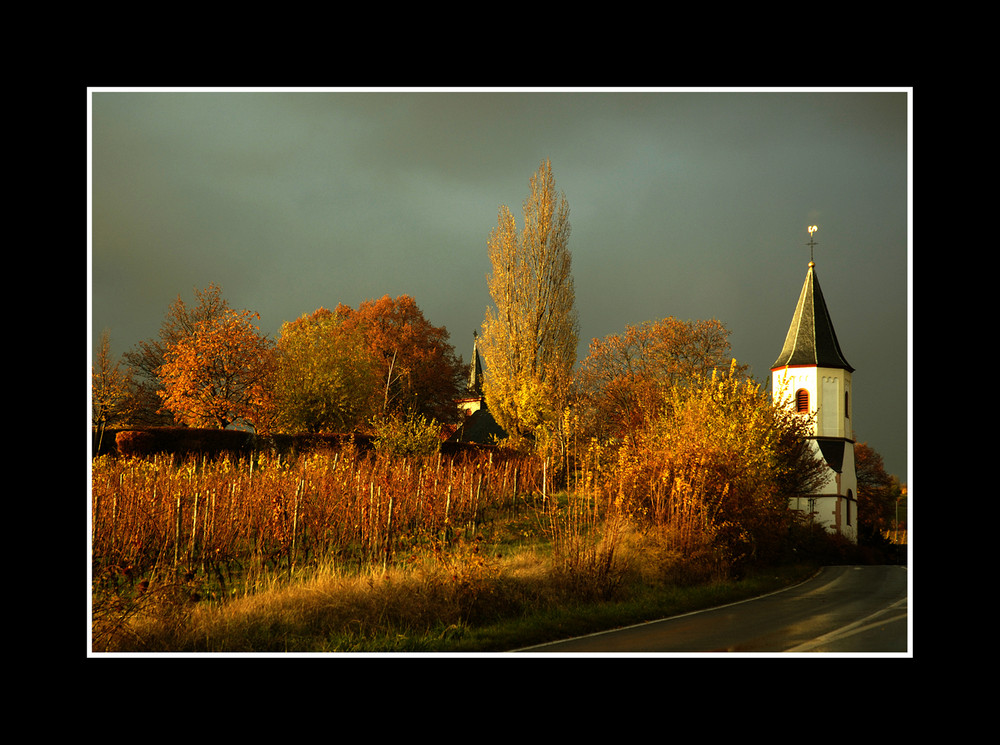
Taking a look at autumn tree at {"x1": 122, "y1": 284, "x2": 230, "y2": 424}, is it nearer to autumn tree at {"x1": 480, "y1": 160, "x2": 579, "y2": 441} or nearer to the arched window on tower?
autumn tree at {"x1": 480, "y1": 160, "x2": 579, "y2": 441}

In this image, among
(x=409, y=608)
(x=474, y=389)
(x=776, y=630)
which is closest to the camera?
(x=409, y=608)

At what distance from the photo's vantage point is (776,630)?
998cm

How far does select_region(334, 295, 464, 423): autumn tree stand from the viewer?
48219 mm

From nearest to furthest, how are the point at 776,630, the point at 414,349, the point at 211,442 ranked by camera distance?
the point at 776,630 < the point at 211,442 < the point at 414,349

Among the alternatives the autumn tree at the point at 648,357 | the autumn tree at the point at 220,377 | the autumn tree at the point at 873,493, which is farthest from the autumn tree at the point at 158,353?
the autumn tree at the point at 873,493

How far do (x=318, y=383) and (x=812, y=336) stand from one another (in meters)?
28.9

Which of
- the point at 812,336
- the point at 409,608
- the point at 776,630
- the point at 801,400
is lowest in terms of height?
the point at 776,630

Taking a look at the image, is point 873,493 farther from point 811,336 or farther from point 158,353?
point 158,353

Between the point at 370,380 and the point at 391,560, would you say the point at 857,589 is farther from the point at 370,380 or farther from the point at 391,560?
the point at 370,380

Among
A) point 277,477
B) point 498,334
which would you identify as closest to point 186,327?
point 498,334

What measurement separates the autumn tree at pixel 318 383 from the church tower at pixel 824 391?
72.5ft

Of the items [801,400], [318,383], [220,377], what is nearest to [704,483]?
[318,383]

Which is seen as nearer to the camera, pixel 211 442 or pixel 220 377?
pixel 211 442

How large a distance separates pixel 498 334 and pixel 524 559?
21831 mm
